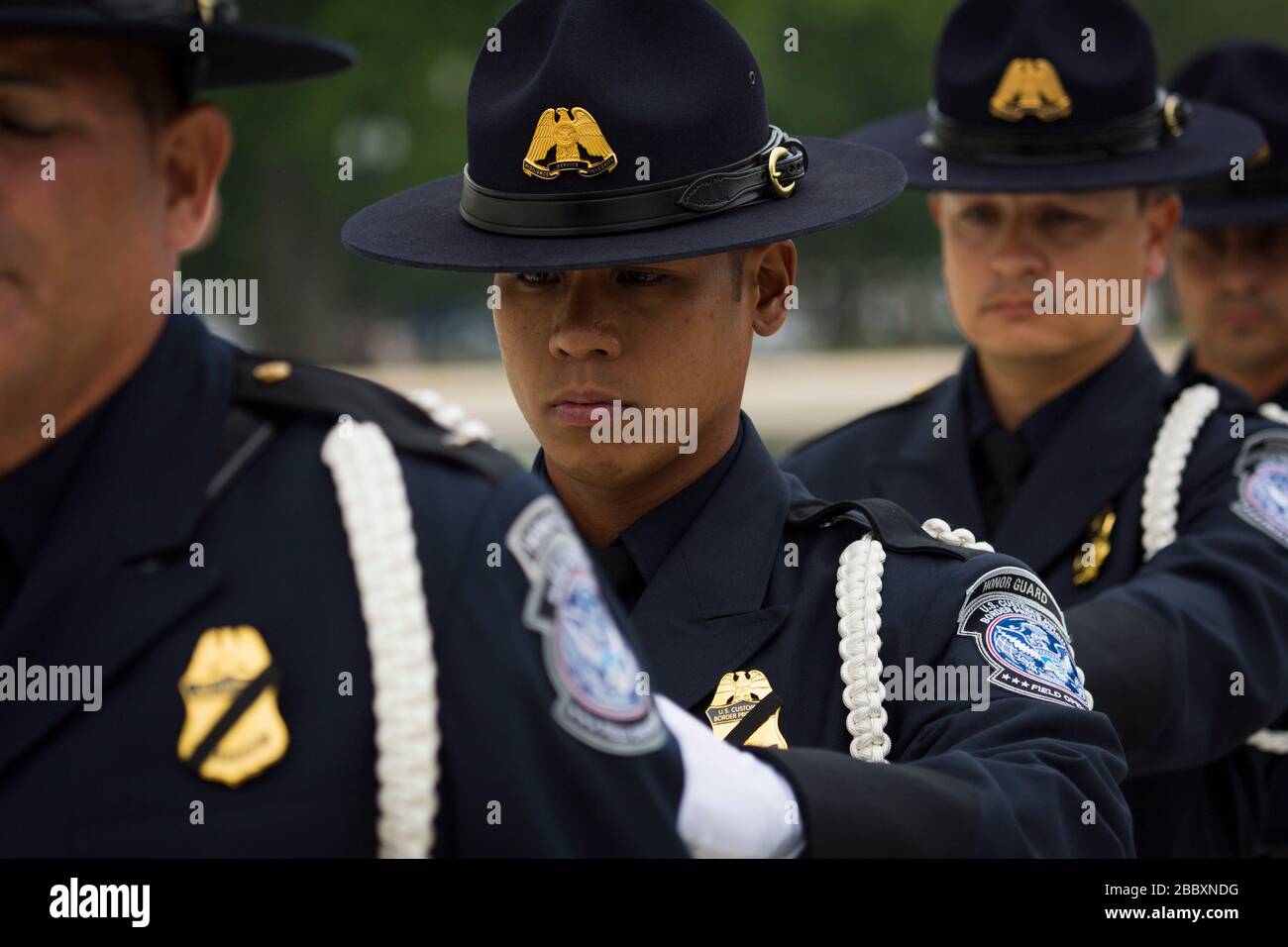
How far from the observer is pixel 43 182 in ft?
6.50

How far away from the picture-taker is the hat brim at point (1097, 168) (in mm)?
4758

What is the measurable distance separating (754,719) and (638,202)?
0.80 metres

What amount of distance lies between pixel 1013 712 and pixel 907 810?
44 cm

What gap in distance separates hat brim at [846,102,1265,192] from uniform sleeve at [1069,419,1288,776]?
64 cm

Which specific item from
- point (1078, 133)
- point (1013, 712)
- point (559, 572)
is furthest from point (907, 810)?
point (1078, 133)

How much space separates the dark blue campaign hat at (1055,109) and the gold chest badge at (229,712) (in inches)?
121

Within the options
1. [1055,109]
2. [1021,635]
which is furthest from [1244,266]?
[1021,635]

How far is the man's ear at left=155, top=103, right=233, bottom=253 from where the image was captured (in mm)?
2125

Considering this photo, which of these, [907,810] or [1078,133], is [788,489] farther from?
[1078,133]

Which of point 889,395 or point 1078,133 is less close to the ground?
point 889,395

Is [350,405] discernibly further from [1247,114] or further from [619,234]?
[1247,114]

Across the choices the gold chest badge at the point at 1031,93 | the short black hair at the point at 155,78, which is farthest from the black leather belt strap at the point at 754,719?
the gold chest badge at the point at 1031,93

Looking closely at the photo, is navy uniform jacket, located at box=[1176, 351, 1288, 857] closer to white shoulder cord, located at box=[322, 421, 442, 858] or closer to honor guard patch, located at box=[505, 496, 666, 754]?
honor guard patch, located at box=[505, 496, 666, 754]
